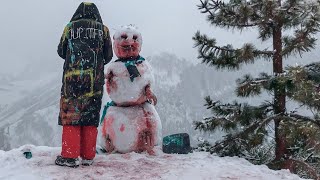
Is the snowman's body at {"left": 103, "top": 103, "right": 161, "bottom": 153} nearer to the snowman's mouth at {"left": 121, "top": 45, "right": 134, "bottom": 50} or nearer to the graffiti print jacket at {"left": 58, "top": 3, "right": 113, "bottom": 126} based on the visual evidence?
the snowman's mouth at {"left": 121, "top": 45, "right": 134, "bottom": 50}

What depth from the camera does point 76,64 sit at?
6207 mm

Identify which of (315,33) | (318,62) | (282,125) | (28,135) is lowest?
(28,135)

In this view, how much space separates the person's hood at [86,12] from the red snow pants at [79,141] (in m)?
1.82

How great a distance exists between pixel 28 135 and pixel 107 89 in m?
175

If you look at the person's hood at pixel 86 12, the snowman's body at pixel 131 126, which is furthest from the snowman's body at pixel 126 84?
the person's hood at pixel 86 12

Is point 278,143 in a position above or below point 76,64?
→ below

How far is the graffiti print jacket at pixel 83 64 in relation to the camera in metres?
6.08

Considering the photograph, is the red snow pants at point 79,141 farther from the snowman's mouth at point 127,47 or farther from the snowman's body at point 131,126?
the snowman's mouth at point 127,47

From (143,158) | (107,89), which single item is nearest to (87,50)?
(107,89)

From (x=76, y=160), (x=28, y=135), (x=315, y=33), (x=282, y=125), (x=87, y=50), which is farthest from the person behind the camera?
(x=28, y=135)

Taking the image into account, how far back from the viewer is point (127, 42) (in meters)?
7.74

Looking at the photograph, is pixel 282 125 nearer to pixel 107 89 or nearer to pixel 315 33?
pixel 315 33

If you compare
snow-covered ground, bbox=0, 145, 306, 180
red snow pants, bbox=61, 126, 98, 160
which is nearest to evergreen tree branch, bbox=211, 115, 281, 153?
snow-covered ground, bbox=0, 145, 306, 180

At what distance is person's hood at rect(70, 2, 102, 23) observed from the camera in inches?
257
